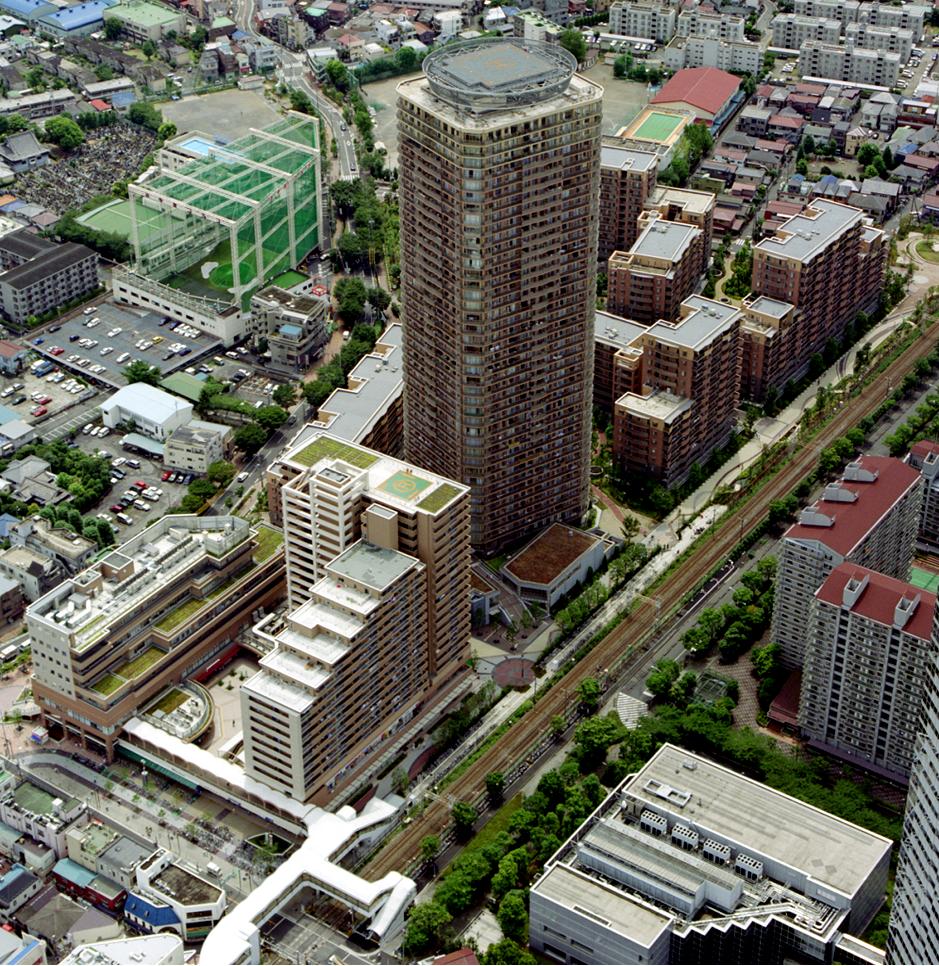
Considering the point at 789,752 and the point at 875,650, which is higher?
the point at 875,650

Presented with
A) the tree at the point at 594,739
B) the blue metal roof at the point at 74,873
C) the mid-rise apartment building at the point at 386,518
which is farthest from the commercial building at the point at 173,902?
the tree at the point at 594,739

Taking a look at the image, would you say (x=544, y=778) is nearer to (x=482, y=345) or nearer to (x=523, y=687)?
(x=523, y=687)

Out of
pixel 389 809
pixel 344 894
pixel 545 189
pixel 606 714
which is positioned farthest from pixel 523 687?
pixel 545 189

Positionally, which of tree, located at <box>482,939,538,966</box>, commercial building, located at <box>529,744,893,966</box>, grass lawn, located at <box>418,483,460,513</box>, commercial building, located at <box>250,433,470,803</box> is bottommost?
tree, located at <box>482,939,538,966</box>

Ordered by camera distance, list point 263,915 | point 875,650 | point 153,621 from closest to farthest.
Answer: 1. point 263,915
2. point 875,650
3. point 153,621

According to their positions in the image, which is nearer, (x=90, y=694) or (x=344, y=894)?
(x=344, y=894)

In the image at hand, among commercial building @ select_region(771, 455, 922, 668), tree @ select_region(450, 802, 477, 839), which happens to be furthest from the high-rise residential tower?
tree @ select_region(450, 802, 477, 839)

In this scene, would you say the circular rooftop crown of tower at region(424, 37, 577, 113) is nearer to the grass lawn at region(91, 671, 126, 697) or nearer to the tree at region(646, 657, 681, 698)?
the tree at region(646, 657, 681, 698)
